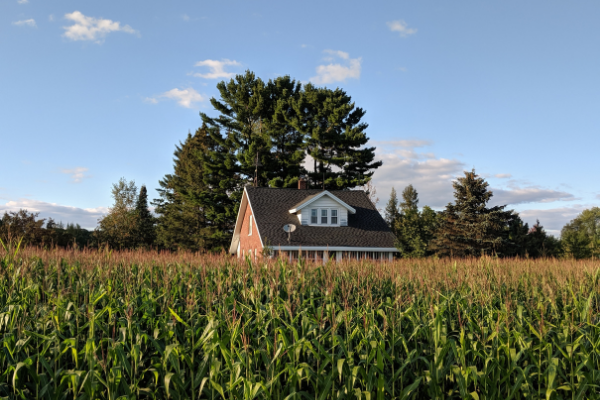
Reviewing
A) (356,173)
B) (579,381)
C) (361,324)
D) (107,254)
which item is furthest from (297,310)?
(356,173)

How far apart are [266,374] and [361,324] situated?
4.40ft

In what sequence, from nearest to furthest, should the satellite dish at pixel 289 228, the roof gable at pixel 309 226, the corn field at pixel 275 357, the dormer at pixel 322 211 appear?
1. the corn field at pixel 275 357
2. the satellite dish at pixel 289 228
3. the roof gable at pixel 309 226
4. the dormer at pixel 322 211

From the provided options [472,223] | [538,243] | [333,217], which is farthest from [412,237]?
[333,217]

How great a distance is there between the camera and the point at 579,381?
4.43m

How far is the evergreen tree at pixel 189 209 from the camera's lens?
137 ft

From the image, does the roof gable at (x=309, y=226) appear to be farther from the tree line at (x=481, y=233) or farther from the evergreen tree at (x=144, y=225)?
the evergreen tree at (x=144, y=225)

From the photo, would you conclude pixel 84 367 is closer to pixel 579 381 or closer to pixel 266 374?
pixel 266 374

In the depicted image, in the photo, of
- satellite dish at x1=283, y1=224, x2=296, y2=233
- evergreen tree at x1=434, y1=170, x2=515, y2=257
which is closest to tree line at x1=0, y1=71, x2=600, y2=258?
evergreen tree at x1=434, y1=170, x2=515, y2=257

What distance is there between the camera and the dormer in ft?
93.5

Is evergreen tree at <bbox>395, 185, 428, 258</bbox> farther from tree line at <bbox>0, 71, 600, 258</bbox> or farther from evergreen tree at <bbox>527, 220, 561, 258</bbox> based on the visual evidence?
evergreen tree at <bbox>527, 220, 561, 258</bbox>

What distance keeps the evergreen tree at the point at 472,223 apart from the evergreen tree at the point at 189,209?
2202cm

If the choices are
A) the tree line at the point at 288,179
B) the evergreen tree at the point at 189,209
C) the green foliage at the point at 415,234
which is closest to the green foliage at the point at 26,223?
the tree line at the point at 288,179

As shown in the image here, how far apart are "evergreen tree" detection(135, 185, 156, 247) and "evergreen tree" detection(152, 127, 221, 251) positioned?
1.09 m

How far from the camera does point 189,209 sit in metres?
44.3
